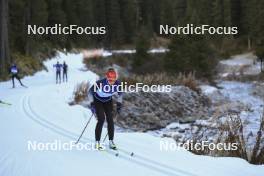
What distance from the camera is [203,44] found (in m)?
42.2

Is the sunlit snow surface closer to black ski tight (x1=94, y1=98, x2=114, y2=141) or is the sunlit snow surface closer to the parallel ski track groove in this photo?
the parallel ski track groove

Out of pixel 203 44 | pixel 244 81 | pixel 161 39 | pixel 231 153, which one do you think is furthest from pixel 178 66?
pixel 161 39

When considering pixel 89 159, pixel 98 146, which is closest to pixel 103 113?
pixel 98 146

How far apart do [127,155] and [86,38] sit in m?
71.1

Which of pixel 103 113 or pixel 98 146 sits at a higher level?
pixel 103 113

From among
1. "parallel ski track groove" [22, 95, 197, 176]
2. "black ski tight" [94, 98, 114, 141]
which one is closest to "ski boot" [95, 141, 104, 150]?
"black ski tight" [94, 98, 114, 141]

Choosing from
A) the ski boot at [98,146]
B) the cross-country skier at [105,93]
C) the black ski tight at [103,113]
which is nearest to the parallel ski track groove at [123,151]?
the ski boot at [98,146]

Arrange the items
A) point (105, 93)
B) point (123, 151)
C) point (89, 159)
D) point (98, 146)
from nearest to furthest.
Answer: point (89, 159)
point (105, 93)
point (123, 151)
point (98, 146)

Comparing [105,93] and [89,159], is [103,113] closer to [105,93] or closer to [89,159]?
[105,93]

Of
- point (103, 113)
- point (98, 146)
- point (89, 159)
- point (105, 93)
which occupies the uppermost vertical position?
point (105, 93)

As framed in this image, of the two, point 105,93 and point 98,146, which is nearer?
point 105,93

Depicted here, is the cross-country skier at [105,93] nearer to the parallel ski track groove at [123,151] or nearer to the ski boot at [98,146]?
the ski boot at [98,146]

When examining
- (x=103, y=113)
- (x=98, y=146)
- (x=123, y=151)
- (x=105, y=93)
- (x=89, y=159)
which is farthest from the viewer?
(x=98, y=146)

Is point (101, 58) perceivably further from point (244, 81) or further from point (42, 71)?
point (244, 81)
